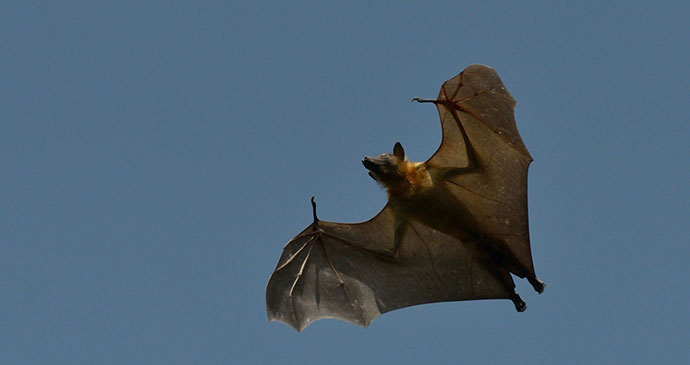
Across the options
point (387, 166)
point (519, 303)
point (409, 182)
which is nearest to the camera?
point (387, 166)

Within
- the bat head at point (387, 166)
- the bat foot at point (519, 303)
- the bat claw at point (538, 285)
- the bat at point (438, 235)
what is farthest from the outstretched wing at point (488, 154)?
the bat head at point (387, 166)

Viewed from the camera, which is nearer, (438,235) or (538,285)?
(538,285)

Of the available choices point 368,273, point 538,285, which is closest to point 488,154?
point 538,285

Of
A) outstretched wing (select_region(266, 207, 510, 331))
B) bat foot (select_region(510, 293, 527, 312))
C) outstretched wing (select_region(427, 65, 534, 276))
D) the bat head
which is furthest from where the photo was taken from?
outstretched wing (select_region(266, 207, 510, 331))

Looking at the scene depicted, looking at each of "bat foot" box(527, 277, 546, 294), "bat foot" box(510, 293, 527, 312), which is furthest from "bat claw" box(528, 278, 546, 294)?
"bat foot" box(510, 293, 527, 312)

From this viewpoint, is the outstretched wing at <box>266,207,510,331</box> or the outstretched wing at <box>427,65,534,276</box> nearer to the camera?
the outstretched wing at <box>427,65,534,276</box>

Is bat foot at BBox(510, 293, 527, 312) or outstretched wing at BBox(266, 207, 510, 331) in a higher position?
outstretched wing at BBox(266, 207, 510, 331)

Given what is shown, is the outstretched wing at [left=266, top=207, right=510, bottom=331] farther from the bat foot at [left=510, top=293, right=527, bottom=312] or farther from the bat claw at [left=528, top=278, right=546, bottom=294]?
the bat claw at [left=528, top=278, right=546, bottom=294]

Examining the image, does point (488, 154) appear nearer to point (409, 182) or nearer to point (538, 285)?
point (409, 182)
